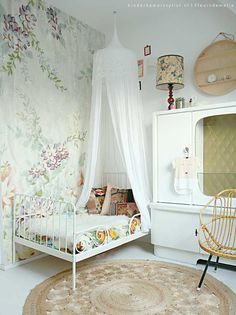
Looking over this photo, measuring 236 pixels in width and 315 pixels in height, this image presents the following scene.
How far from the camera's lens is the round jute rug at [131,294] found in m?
2.18

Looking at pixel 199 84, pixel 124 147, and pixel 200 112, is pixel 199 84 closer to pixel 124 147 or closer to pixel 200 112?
pixel 200 112

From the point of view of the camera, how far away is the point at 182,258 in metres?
3.17

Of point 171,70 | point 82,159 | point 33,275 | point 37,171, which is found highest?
point 171,70

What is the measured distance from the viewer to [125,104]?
10.7 feet

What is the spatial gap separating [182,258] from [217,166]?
3.45 ft

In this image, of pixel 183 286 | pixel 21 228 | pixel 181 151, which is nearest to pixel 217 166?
pixel 181 151

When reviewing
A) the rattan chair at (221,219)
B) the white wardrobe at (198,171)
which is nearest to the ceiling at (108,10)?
the white wardrobe at (198,171)

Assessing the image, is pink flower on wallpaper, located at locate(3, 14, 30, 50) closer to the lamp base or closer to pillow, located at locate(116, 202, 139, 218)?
the lamp base

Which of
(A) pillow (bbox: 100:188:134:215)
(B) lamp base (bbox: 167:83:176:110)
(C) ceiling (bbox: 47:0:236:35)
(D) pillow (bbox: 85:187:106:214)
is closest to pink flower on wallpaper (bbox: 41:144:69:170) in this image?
(D) pillow (bbox: 85:187:106:214)

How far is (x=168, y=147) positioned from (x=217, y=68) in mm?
1028


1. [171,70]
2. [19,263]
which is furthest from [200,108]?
[19,263]

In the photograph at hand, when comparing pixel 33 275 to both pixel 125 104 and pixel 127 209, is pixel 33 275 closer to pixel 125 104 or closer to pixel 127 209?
pixel 127 209

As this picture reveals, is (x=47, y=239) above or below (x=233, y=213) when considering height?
below

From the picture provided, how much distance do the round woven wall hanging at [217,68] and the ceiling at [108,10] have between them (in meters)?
0.52
